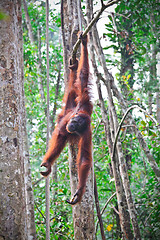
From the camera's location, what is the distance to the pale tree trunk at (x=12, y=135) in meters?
1.47

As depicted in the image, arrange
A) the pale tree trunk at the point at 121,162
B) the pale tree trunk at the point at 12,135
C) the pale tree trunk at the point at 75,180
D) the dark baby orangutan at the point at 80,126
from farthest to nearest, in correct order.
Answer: the pale tree trunk at the point at 121,162 < the dark baby orangutan at the point at 80,126 < the pale tree trunk at the point at 75,180 < the pale tree trunk at the point at 12,135

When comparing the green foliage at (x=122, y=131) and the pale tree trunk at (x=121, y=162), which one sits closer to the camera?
the pale tree trunk at (x=121, y=162)

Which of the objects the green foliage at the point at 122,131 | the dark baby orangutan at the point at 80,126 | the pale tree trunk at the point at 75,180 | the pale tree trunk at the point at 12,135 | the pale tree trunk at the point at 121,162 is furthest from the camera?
the green foliage at the point at 122,131

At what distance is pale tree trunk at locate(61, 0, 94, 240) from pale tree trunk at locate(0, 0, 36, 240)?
739 millimetres

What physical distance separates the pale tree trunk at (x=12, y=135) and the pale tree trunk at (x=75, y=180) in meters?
0.74

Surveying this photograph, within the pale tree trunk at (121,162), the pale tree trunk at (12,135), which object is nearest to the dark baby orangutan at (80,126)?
the pale tree trunk at (121,162)

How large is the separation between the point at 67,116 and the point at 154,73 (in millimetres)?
5168

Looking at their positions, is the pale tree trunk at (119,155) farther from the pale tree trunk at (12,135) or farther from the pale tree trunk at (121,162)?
the pale tree trunk at (12,135)

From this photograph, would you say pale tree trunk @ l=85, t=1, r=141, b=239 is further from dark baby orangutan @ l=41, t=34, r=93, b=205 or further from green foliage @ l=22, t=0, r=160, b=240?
dark baby orangutan @ l=41, t=34, r=93, b=205

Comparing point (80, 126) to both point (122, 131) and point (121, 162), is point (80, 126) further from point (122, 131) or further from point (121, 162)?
point (122, 131)

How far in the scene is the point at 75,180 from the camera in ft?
8.25

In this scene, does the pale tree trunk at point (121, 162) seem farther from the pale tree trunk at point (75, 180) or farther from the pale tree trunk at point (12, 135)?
the pale tree trunk at point (12, 135)

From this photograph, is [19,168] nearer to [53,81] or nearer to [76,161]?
[76,161]

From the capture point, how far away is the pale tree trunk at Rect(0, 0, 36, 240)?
147 centimetres
